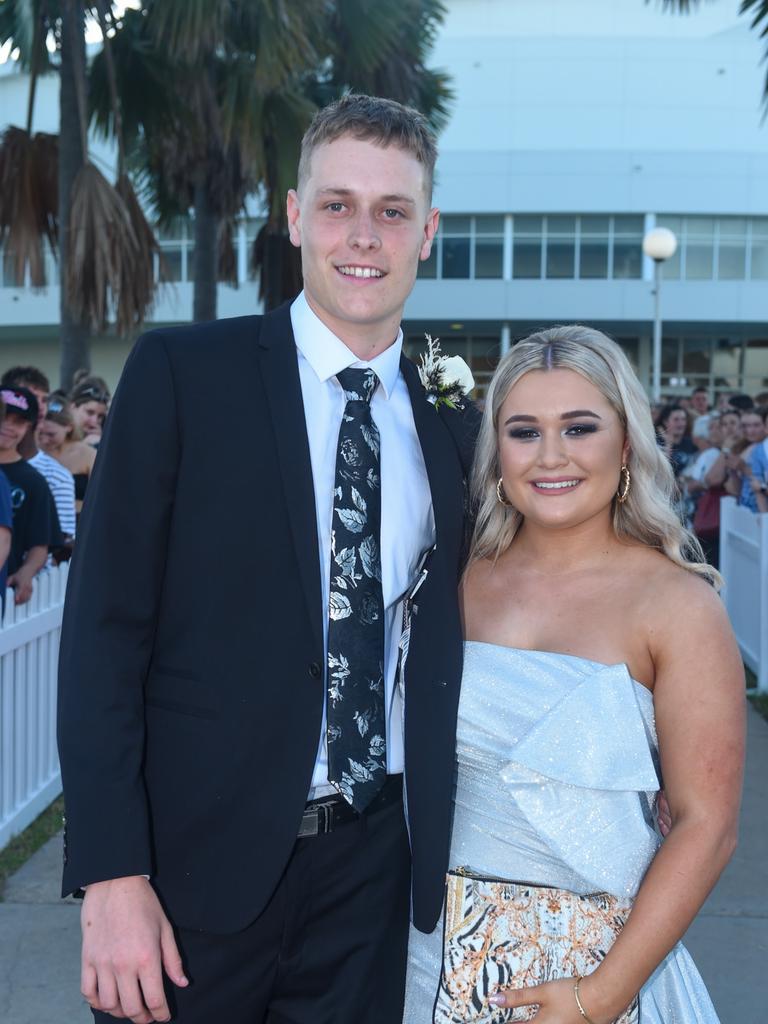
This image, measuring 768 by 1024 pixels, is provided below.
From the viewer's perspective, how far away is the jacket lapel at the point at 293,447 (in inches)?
81.8

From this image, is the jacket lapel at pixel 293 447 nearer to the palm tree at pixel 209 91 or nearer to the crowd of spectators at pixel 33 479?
the crowd of spectators at pixel 33 479

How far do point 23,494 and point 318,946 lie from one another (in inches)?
161

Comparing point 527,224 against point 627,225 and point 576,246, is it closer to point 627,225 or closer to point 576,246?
point 576,246

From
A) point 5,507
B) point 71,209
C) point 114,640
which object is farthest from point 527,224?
point 114,640

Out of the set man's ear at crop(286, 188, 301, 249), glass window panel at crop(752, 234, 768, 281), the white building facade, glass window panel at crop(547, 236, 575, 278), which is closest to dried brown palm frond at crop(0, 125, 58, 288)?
man's ear at crop(286, 188, 301, 249)

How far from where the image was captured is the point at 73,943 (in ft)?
12.9

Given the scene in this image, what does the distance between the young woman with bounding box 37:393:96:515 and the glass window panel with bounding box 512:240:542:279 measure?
103 ft

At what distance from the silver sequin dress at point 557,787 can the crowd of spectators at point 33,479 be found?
2407mm

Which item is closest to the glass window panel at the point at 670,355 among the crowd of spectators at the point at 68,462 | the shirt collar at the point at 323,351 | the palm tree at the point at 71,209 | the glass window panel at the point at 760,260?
the glass window panel at the point at 760,260

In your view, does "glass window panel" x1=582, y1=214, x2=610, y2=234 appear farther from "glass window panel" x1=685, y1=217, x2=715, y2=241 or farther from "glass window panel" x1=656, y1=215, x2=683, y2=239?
"glass window panel" x1=685, y1=217, x2=715, y2=241

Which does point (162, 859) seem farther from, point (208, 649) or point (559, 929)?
point (559, 929)

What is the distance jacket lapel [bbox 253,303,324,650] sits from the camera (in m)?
2.08

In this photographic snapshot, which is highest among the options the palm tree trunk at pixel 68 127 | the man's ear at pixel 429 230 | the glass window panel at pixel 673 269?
the glass window panel at pixel 673 269

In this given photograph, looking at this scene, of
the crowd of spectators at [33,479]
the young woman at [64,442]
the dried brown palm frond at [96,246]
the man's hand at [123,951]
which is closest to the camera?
the man's hand at [123,951]
